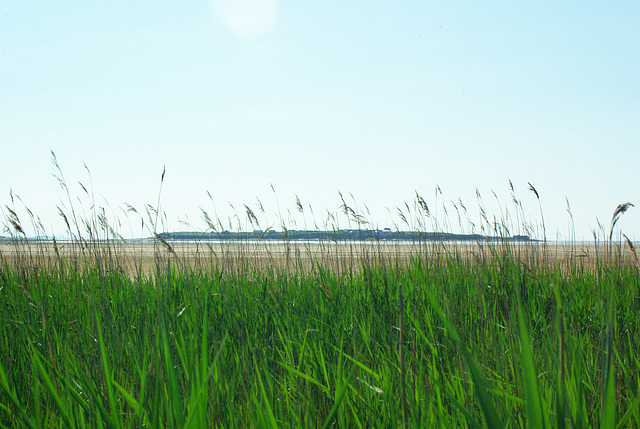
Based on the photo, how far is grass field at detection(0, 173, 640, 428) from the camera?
3.56 feet

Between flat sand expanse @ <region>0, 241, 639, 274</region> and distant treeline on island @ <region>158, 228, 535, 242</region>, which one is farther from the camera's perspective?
distant treeline on island @ <region>158, 228, 535, 242</region>

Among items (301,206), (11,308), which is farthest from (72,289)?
(301,206)

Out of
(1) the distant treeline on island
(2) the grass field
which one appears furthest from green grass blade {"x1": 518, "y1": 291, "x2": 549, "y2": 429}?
(1) the distant treeline on island

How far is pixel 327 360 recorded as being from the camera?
2090 mm

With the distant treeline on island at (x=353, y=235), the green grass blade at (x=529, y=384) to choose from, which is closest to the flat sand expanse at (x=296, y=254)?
the distant treeline on island at (x=353, y=235)

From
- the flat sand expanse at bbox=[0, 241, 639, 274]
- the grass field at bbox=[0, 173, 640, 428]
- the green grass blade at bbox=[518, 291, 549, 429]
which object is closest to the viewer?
the green grass blade at bbox=[518, 291, 549, 429]

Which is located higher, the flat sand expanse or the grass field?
the flat sand expanse

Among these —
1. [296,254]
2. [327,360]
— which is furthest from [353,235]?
[327,360]

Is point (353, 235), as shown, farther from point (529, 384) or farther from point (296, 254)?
point (529, 384)

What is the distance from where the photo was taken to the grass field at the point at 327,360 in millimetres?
1085

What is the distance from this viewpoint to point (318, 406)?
5.61 feet

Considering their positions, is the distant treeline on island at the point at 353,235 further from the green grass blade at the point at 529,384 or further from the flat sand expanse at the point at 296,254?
the green grass blade at the point at 529,384

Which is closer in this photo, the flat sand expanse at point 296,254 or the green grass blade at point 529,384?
the green grass blade at point 529,384

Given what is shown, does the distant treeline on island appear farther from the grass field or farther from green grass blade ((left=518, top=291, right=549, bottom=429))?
green grass blade ((left=518, top=291, right=549, bottom=429))
